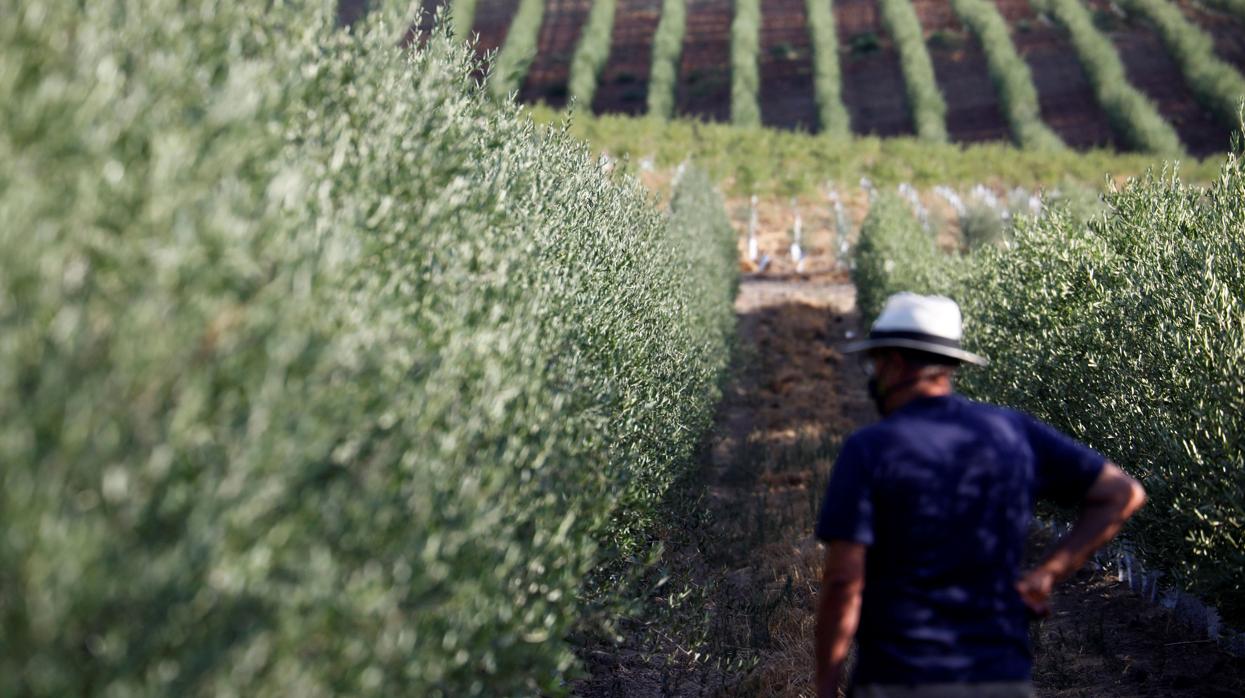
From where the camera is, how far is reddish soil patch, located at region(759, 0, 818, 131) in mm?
65938

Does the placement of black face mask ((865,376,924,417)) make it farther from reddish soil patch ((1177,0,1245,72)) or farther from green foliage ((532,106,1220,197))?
reddish soil patch ((1177,0,1245,72))

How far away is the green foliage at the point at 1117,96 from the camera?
186 feet

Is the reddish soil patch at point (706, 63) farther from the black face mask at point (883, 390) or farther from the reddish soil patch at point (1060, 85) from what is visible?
the black face mask at point (883, 390)

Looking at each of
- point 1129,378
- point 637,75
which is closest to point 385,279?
point 1129,378

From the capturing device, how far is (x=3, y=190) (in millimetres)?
3104

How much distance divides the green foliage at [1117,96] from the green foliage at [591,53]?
1024 inches

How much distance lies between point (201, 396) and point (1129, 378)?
8.60m

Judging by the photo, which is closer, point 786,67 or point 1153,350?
point 1153,350

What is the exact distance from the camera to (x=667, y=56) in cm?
7138

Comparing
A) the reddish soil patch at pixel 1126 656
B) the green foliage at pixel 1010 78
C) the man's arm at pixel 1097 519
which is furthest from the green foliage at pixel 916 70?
the man's arm at pixel 1097 519

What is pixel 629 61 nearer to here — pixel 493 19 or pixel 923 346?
pixel 493 19

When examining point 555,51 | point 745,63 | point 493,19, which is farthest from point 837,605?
point 493,19

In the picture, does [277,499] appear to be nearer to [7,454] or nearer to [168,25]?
[7,454]

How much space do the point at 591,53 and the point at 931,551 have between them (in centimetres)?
6819
